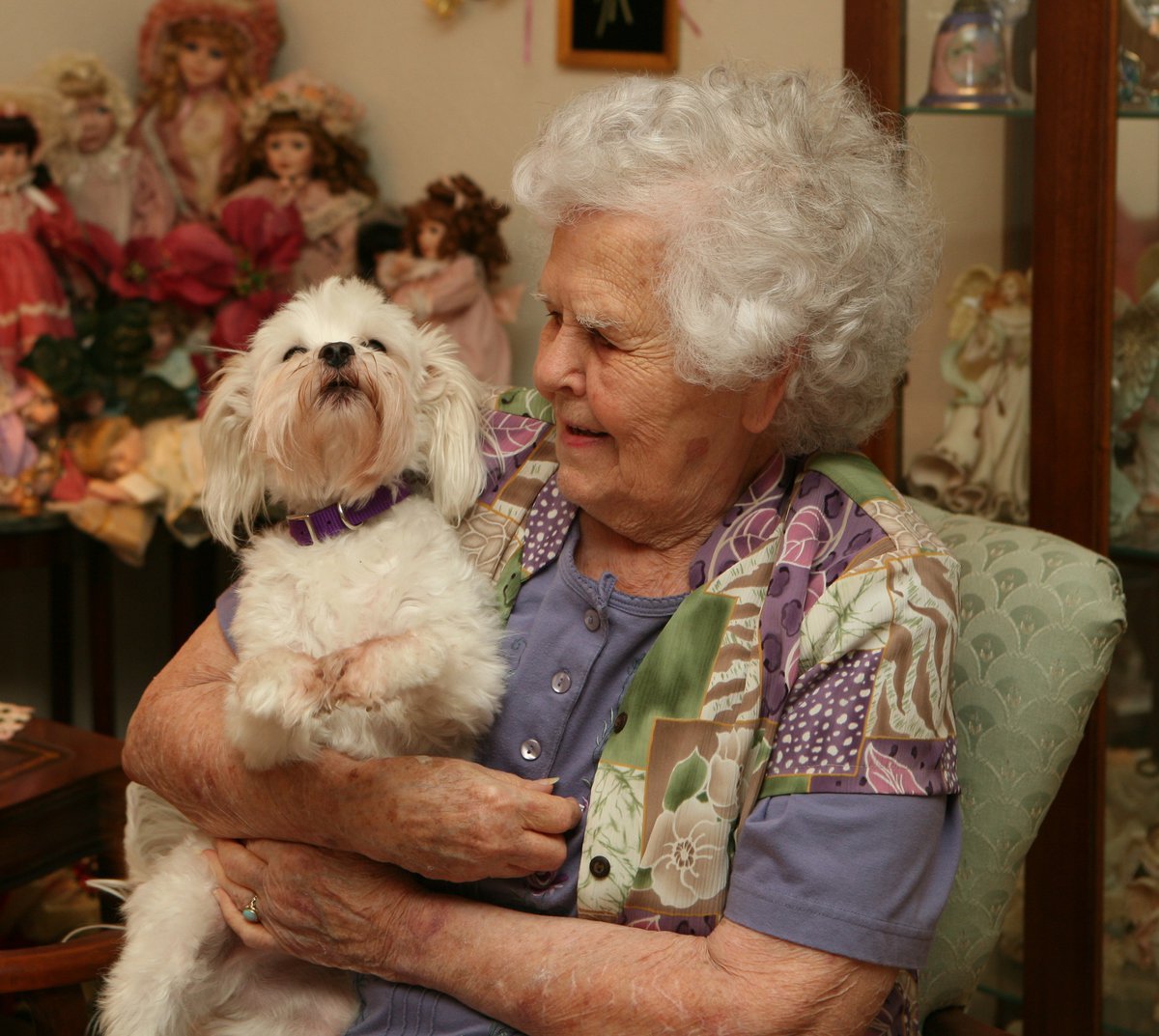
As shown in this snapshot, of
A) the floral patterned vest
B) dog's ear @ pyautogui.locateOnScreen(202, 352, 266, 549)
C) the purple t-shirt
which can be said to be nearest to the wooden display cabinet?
the floral patterned vest

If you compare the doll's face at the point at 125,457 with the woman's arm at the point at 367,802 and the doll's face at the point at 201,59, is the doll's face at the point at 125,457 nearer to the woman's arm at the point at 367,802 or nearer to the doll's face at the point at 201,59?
the doll's face at the point at 201,59

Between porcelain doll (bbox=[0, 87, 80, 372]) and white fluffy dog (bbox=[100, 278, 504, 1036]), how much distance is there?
61.4 inches

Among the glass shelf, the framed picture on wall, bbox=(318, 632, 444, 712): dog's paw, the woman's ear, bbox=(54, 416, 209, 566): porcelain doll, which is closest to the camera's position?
bbox=(318, 632, 444, 712): dog's paw

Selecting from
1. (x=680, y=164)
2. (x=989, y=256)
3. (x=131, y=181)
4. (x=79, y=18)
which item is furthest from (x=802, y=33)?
(x=79, y=18)

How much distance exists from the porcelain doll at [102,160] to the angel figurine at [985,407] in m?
2.01

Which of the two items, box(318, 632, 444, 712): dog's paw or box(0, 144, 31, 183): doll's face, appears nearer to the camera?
box(318, 632, 444, 712): dog's paw

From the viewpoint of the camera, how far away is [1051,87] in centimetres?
167

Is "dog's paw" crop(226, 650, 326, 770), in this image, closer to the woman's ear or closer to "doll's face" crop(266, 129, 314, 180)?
the woman's ear

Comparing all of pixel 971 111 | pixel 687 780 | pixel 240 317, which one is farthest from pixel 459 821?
pixel 240 317

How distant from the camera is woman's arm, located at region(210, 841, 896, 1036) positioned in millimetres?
1093

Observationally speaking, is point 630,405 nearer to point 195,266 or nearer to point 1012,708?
point 1012,708

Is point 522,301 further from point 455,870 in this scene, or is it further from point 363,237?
point 455,870

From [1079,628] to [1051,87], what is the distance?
30.6 inches

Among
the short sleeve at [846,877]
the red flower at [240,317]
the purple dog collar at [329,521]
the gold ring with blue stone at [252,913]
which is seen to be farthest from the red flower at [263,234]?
the short sleeve at [846,877]
